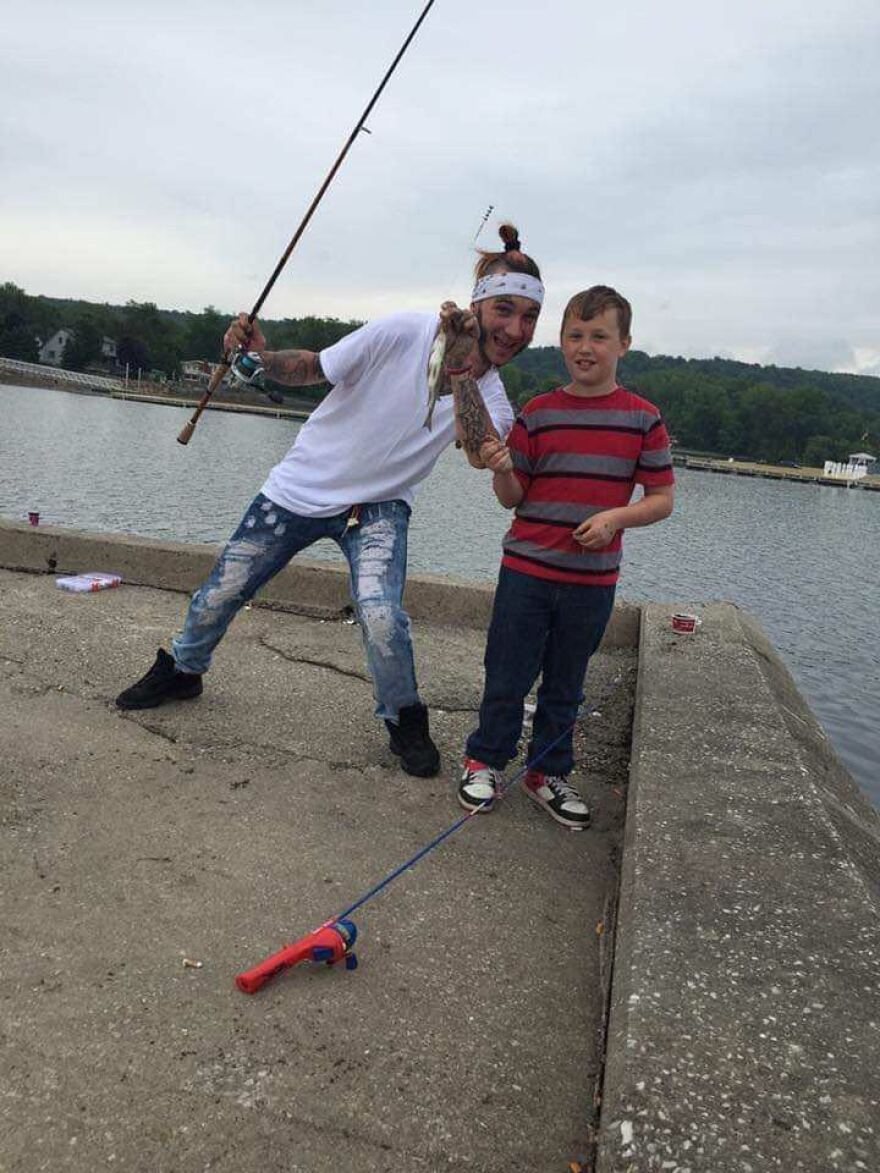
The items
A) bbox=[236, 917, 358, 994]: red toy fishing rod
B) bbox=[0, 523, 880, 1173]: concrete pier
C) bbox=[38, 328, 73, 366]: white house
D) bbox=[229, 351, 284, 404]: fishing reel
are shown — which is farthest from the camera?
bbox=[38, 328, 73, 366]: white house

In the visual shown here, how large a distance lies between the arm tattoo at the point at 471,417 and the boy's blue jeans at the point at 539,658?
506 millimetres

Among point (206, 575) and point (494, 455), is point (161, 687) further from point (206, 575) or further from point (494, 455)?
point (206, 575)

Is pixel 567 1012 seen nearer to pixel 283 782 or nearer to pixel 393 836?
pixel 393 836

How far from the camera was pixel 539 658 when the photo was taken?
11.7ft

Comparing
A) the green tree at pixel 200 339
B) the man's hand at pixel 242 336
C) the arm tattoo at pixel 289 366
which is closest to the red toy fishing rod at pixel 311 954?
the arm tattoo at pixel 289 366

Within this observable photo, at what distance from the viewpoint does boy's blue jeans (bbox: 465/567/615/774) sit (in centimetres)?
344

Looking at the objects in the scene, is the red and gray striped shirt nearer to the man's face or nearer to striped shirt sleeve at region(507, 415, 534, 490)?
striped shirt sleeve at region(507, 415, 534, 490)

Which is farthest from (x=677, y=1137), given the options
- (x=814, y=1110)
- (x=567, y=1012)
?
(x=567, y=1012)

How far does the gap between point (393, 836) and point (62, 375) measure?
124048 mm

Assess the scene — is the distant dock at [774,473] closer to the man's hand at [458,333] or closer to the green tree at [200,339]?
the green tree at [200,339]

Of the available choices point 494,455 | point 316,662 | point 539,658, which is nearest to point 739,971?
point 539,658

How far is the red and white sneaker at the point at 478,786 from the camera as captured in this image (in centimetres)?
345

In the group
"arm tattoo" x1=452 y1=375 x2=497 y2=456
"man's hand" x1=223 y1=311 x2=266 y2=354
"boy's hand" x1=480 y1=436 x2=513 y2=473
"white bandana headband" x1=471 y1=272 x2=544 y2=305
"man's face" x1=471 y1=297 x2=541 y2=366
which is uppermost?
"white bandana headband" x1=471 y1=272 x2=544 y2=305

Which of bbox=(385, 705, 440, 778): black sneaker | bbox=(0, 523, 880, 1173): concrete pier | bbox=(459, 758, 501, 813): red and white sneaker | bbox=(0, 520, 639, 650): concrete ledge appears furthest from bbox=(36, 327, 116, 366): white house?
bbox=(459, 758, 501, 813): red and white sneaker
